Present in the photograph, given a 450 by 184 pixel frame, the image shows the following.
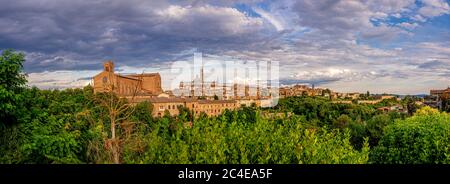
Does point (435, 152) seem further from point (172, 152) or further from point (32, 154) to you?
point (32, 154)

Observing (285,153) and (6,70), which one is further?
(6,70)

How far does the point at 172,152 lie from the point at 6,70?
690 cm

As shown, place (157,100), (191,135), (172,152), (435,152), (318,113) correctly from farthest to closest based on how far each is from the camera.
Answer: (157,100) → (318,113) → (435,152) → (191,135) → (172,152)

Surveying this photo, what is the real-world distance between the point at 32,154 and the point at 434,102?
81617 mm

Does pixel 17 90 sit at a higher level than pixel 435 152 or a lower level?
higher

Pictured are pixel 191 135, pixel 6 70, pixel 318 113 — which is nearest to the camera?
pixel 191 135

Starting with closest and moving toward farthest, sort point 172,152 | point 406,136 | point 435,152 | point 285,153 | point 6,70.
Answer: point 172,152 → point 285,153 → point 6,70 → point 435,152 → point 406,136

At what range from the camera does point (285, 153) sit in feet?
19.8

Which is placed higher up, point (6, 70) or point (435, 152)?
point (6, 70)

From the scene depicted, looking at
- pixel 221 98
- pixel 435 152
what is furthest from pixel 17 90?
pixel 221 98
